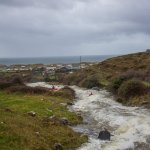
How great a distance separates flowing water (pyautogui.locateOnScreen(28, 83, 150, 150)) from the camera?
29766 mm

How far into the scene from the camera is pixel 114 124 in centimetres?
3803

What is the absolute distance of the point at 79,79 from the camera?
91.8 meters

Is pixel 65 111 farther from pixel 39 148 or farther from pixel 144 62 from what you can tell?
pixel 144 62

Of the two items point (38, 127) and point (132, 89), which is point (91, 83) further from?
point (38, 127)

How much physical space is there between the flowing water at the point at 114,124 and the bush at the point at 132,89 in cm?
243

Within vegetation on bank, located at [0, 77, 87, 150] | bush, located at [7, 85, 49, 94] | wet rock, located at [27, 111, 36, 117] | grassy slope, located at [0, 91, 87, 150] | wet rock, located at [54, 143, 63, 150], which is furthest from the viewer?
bush, located at [7, 85, 49, 94]

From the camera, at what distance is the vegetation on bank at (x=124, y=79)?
2163 inches

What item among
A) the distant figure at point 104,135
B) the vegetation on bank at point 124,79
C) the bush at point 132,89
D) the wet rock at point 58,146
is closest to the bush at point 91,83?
the vegetation on bank at point 124,79

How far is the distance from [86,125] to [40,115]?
16.3 ft

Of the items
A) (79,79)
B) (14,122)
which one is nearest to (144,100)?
(14,122)

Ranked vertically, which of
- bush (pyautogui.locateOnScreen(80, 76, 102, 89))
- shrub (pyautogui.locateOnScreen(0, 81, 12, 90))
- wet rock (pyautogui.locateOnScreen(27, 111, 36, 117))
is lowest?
bush (pyautogui.locateOnScreen(80, 76, 102, 89))

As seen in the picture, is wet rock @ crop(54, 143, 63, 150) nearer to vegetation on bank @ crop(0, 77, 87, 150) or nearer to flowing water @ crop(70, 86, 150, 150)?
vegetation on bank @ crop(0, 77, 87, 150)

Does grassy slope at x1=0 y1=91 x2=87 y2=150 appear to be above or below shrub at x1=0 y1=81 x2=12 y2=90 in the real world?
above

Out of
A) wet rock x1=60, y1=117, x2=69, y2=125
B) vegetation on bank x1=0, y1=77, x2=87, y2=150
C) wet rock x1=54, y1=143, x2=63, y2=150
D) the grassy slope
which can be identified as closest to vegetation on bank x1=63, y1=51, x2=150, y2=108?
vegetation on bank x1=0, y1=77, x2=87, y2=150
